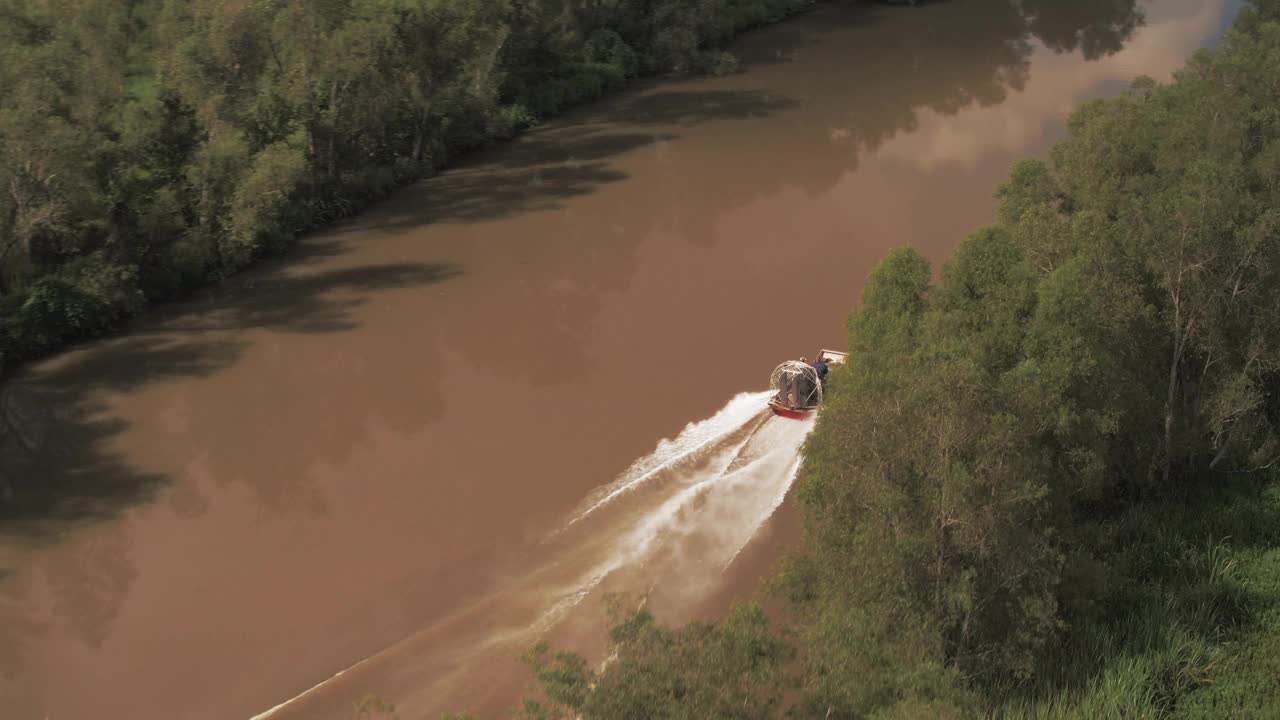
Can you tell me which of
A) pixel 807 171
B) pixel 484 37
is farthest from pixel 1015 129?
pixel 484 37

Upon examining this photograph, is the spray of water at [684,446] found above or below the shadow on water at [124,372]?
below

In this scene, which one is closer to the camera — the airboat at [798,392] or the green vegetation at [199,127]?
the airboat at [798,392]

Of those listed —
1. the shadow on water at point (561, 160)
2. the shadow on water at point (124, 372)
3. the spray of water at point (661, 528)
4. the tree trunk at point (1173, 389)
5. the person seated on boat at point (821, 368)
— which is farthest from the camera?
the shadow on water at point (561, 160)

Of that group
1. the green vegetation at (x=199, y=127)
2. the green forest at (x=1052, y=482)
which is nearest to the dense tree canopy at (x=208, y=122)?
the green vegetation at (x=199, y=127)

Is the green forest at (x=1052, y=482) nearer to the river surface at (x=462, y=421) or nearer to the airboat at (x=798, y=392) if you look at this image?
the river surface at (x=462, y=421)

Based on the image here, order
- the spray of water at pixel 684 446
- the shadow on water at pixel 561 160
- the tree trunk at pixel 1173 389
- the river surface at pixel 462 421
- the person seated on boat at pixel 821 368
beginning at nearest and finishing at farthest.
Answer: the river surface at pixel 462 421 → the tree trunk at pixel 1173 389 → the spray of water at pixel 684 446 → the person seated on boat at pixel 821 368 → the shadow on water at pixel 561 160

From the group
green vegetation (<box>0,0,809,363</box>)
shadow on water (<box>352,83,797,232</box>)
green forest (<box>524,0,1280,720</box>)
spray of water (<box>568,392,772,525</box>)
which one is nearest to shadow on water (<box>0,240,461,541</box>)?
green vegetation (<box>0,0,809,363</box>)
